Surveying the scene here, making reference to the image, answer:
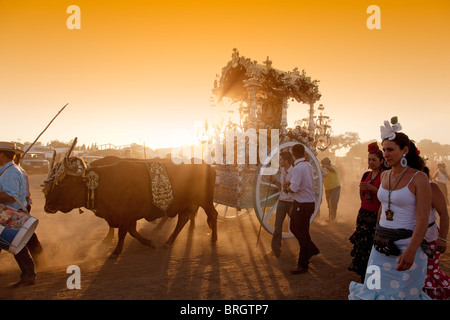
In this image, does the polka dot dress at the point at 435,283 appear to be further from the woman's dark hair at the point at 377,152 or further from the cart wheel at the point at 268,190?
the cart wheel at the point at 268,190

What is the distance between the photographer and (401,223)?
2.78 m

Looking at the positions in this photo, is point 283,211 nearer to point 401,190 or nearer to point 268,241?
point 268,241

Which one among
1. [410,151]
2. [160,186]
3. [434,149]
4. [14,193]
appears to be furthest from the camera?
[434,149]

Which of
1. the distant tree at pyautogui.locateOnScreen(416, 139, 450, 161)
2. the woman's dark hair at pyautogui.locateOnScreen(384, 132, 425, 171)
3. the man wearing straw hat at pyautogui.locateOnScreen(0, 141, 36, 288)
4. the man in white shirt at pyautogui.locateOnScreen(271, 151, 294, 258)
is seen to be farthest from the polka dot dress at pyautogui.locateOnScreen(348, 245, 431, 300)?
the distant tree at pyautogui.locateOnScreen(416, 139, 450, 161)

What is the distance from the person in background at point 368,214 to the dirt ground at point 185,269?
498 millimetres

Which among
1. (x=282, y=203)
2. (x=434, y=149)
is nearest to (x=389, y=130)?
(x=282, y=203)

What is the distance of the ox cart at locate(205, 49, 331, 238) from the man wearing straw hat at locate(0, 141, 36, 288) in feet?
12.5

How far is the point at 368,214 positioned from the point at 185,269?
2951 millimetres

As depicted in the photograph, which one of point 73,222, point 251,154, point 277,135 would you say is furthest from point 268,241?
point 73,222

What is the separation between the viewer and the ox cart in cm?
660

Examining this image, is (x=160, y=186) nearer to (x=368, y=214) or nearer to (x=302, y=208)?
(x=302, y=208)
